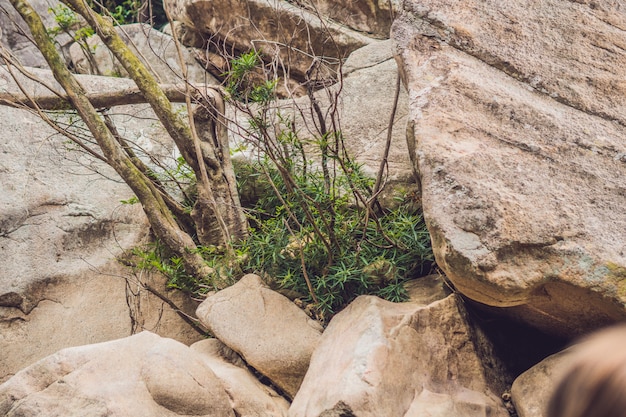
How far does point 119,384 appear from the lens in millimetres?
3369

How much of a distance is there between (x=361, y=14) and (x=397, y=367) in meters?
4.57

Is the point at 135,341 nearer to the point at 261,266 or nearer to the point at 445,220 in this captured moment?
the point at 261,266

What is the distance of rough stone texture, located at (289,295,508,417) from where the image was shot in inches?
126

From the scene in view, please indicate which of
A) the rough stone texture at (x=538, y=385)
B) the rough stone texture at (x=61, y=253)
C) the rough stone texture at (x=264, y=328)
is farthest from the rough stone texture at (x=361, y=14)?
the rough stone texture at (x=538, y=385)

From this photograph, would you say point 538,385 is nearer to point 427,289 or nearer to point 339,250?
point 427,289

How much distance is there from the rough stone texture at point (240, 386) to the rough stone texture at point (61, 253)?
30.9 inches

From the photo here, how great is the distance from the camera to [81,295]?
4.92 meters

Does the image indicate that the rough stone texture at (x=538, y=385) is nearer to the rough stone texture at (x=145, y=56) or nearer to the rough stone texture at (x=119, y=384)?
the rough stone texture at (x=119, y=384)

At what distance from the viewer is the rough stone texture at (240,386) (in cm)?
360

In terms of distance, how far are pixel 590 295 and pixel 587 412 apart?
6.14 feet

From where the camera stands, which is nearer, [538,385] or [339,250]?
[538,385]

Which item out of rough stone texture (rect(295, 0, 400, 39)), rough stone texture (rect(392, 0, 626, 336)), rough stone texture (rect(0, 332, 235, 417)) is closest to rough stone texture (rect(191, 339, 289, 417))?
rough stone texture (rect(0, 332, 235, 417))

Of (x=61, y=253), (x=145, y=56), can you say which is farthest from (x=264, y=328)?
(x=145, y=56)

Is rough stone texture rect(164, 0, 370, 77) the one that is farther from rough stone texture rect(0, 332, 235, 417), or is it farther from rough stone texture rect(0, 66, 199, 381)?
rough stone texture rect(0, 332, 235, 417)
